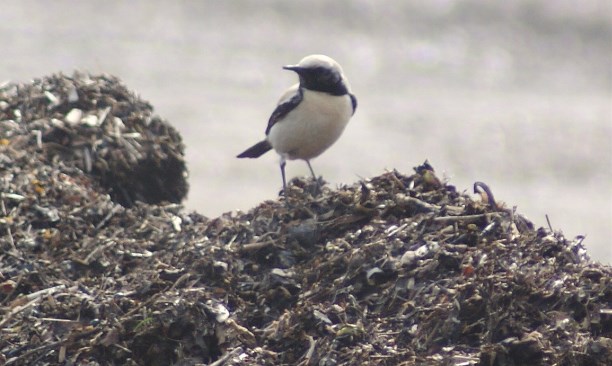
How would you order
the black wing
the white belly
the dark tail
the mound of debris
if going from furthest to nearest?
1. the dark tail
2. the black wing
3. the white belly
4. the mound of debris

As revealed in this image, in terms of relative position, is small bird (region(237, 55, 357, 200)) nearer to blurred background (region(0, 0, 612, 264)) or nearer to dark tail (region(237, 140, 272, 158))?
dark tail (region(237, 140, 272, 158))

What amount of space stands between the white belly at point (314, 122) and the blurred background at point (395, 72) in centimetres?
682

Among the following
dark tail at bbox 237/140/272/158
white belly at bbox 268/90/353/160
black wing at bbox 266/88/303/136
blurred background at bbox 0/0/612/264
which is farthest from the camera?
blurred background at bbox 0/0/612/264

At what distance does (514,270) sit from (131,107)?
13.2 ft

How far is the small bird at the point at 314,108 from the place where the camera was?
841cm

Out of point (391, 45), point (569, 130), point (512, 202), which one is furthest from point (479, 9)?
point (512, 202)

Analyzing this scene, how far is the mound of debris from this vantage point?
5719mm

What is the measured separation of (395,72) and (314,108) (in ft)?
49.8

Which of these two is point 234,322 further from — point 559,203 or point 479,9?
point 479,9

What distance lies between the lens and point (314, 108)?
27.6ft

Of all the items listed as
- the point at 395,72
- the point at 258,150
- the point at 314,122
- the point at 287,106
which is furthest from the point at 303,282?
the point at 395,72

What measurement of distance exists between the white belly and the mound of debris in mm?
826

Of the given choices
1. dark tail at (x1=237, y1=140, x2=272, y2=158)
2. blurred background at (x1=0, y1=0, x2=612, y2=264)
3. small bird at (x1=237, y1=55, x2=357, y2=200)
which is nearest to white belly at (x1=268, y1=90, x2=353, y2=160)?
small bird at (x1=237, y1=55, x2=357, y2=200)

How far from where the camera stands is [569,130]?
2000cm
